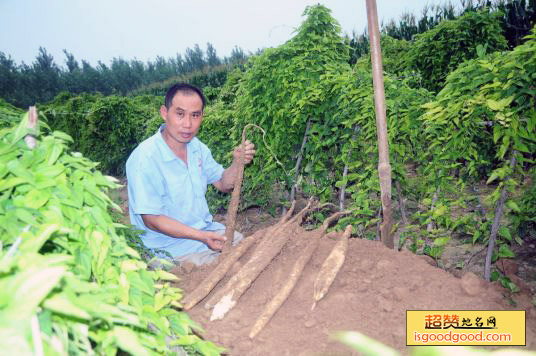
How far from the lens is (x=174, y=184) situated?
354 cm

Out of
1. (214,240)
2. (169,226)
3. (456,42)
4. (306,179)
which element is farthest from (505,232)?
(456,42)

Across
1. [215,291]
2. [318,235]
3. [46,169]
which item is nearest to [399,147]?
[318,235]

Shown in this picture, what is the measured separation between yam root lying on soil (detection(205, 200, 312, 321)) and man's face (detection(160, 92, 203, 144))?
1.47 meters

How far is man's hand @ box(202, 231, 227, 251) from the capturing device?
297 cm

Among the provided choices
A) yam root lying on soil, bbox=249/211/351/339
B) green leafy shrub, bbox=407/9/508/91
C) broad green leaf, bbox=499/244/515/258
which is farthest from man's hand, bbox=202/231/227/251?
green leafy shrub, bbox=407/9/508/91

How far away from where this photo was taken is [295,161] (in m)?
4.77

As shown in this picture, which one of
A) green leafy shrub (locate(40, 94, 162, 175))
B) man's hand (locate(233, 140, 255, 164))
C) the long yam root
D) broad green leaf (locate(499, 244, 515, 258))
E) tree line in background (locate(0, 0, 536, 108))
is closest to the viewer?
the long yam root

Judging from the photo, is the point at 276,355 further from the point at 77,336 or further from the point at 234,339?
the point at 77,336

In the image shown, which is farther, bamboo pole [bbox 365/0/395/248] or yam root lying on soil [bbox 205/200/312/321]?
bamboo pole [bbox 365/0/395/248]

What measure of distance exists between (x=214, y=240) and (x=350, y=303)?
55.3 inches

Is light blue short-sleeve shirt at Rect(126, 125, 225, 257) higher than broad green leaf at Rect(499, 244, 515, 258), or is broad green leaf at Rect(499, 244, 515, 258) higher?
light blue short-sleeve shirt at Rect(126, 125, 225, 257)

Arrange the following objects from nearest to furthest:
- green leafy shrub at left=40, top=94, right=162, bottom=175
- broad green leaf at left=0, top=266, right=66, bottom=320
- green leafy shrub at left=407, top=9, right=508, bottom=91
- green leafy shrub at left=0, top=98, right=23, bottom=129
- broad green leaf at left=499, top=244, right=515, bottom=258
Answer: broad green leaf at left=0, top=266, right=66, bottom=320, green leafy shrub at left=0, top=98, right=23, bottom=129, broad green leaf at left=499, top=244, right=515, bottom=258, green leafy shrub at left=407, top=9, right=508, bottom=91, green leafy shrub at left=40, top=94, right=162, bottom=175

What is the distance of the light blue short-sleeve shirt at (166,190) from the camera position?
10.7ft

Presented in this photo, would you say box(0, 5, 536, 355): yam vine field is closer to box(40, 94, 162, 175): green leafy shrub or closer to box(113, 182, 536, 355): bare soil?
box(113, 182, 536, 355): bare soil
